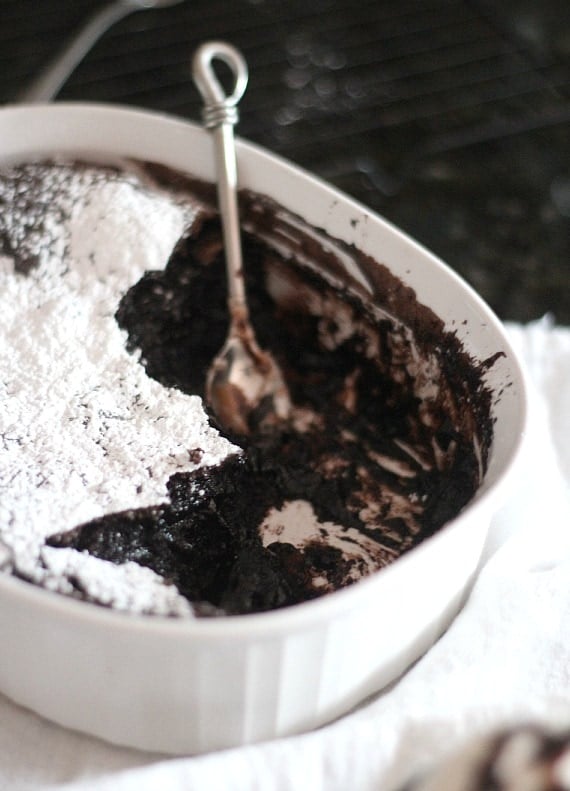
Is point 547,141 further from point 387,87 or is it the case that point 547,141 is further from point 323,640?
point 323,640

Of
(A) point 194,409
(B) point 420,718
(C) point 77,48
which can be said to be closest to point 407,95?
(C) point 77,48

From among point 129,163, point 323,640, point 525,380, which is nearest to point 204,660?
point 323,640

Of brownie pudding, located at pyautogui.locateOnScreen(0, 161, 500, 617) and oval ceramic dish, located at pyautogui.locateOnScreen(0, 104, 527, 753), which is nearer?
oval ceramic dish, located at pyautogui.locateOnScreen(0, 104, 527, 753)

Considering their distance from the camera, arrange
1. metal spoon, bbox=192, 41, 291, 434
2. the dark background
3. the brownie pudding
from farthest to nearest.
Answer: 1. the dark background
2. metal spoon, bbox=192, 41, 291, 434
3. the brownie pudding

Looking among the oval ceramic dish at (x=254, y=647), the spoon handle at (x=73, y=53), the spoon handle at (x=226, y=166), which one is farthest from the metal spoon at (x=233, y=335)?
the spoon handle at (x=73, y=53)

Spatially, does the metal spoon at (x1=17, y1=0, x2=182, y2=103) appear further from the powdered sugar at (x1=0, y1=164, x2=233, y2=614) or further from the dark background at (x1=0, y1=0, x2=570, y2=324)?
the powdered sugar at (x1=0, y1=164, x2=233, y2=614)

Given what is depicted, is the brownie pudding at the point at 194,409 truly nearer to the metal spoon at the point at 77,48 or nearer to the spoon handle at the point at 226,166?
the spoon handle at the point at 226,166

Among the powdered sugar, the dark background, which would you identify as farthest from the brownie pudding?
the dark background
